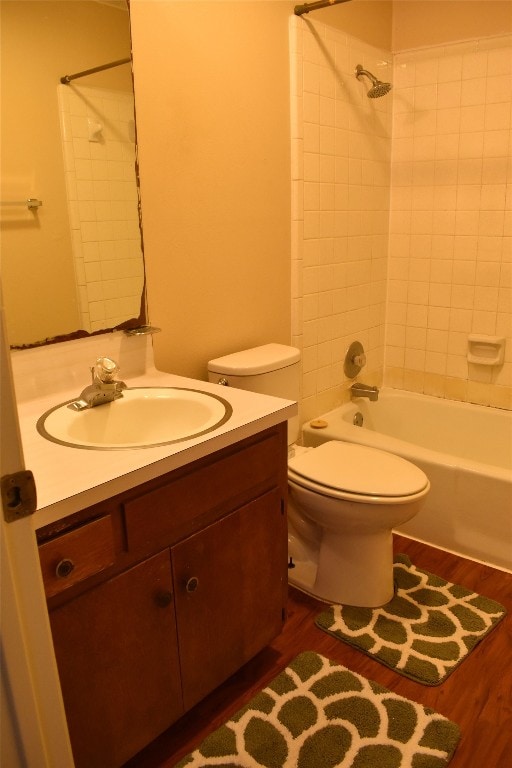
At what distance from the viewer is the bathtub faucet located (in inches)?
111

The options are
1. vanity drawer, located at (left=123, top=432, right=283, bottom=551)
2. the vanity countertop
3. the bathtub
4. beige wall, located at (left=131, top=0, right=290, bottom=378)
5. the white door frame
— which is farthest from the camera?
the bathtub

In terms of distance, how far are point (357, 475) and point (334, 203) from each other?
47.2 inches

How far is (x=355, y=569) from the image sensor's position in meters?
2.00

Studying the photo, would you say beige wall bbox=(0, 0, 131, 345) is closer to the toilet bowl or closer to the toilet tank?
the toilet tank

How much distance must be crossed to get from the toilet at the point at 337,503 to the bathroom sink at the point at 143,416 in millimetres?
342

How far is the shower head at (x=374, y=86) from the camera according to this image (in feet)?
7.80

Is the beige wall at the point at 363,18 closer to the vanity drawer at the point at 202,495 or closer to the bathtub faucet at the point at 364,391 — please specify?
the bathtub faucet at the point at 364,391

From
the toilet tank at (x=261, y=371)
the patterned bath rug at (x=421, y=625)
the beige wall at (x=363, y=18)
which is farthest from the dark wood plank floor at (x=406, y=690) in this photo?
the beige wall at (x=363, y=18)

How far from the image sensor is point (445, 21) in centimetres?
260

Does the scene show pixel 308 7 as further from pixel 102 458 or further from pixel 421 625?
pixel 421 625

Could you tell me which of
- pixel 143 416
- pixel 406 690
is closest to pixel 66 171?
pixel 143 416

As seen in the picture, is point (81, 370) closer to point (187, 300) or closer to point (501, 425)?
point (187, 300)

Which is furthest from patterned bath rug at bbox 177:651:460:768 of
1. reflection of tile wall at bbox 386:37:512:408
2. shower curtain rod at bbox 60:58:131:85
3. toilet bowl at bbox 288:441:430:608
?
shower curtain rod at bbox 60:58:131:85

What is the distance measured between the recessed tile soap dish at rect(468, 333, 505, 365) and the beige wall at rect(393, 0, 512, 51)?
127cm
